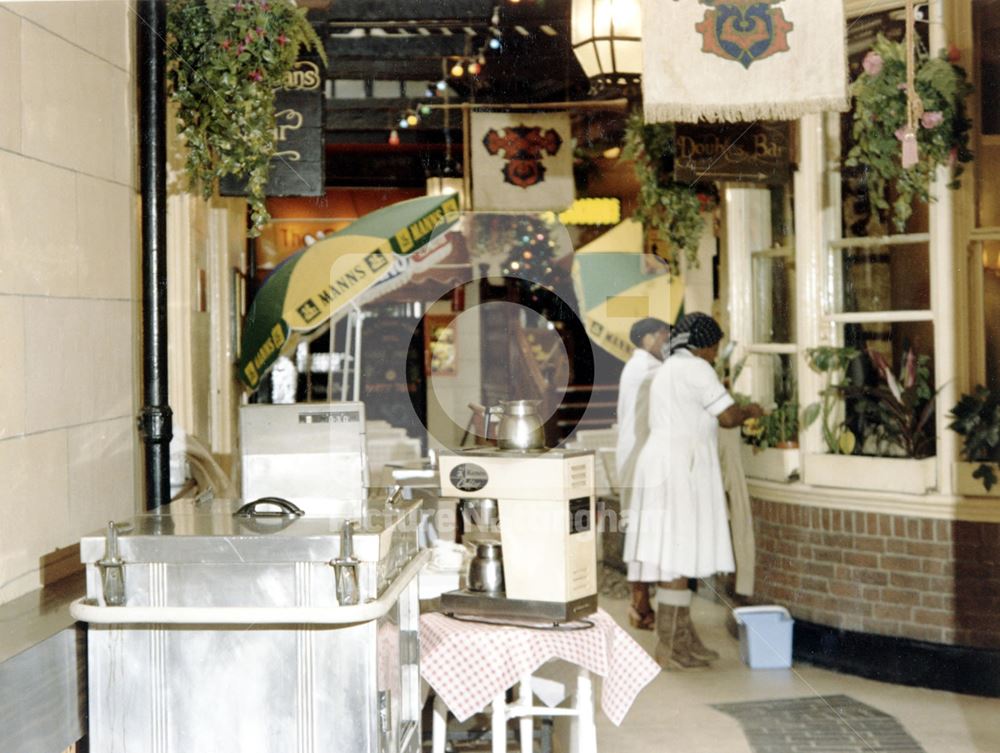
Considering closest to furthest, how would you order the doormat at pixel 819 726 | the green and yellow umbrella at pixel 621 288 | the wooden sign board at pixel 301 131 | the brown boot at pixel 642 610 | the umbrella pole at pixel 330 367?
the doormat at pixel 819 726 < the wooden sign board at pixel 301 131 < the brown boot at pixel 642 610 < the umbrella pole at pixel 330 367 < the green and yellow umbrella at pixel 621 288

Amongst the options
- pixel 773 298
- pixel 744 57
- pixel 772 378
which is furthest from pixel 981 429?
pixel 744 57

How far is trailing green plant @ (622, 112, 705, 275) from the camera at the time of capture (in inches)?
293

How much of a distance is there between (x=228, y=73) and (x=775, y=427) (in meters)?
3.80

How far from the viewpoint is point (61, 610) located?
3.03 metres

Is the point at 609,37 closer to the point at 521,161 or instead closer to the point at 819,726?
the point at 521,161

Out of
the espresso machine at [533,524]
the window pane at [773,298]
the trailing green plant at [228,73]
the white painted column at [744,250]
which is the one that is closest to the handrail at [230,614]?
the espresso machine at [533,524]

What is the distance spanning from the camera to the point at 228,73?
4.62 metres

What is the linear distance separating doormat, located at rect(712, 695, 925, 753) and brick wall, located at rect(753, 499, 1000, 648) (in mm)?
566

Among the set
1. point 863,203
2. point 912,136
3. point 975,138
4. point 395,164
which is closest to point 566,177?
point 863,203

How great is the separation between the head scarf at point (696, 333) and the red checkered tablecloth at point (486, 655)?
3.19 metres

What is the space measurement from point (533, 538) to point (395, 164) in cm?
966

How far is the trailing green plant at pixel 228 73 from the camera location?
457 centimetres

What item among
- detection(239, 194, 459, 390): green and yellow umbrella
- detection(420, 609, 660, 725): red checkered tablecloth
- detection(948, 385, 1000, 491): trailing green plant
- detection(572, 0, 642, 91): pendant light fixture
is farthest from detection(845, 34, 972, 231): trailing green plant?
detection(420, 609, 660, 725): red checkered tablecloth

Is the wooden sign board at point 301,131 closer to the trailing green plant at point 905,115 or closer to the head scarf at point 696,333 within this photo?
the head scarf at point 696,333
